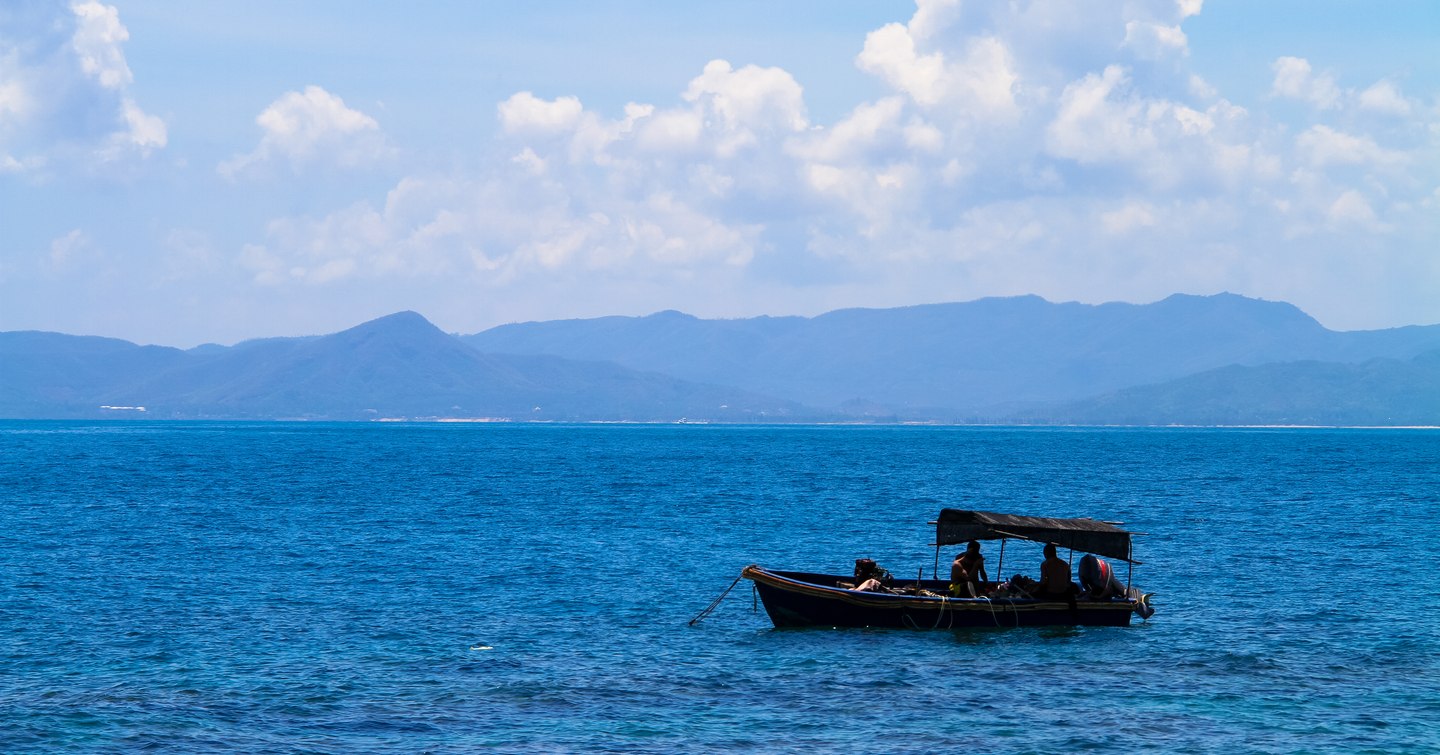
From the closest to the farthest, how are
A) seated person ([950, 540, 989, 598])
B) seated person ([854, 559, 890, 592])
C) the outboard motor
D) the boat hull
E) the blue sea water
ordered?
the blue sea water < the boat hull < seated person ([950, 540, 989, 598]) < seated person ([854, 559, 890, 592]) < the outboard motor

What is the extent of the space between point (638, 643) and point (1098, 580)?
13.6 metres

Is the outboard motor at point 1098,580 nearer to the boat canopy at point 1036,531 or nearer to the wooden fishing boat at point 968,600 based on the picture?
the wooden fishing boat at point 968,600

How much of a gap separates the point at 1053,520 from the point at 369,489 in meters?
74.7

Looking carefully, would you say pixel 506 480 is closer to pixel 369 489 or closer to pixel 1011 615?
pixel 369 489

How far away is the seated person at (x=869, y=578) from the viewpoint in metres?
41.3

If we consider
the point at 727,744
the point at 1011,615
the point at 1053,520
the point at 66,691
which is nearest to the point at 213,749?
the point at 66,691

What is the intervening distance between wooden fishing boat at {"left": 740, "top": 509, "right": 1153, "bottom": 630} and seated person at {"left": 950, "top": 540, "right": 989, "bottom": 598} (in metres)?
0.28

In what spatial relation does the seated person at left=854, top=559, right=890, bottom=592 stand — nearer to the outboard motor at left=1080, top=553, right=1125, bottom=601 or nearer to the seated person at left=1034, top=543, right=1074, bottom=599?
the seated person at left=1034, top=543, right=1074, bottom=599

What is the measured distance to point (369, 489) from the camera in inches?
4274

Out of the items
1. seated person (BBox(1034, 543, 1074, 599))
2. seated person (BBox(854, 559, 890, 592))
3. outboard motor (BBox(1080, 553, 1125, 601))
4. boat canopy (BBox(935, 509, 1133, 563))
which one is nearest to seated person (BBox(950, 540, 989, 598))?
boat canopy (BBox(935, 509, 1133, 563))

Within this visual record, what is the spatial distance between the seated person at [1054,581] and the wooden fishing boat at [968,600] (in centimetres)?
20

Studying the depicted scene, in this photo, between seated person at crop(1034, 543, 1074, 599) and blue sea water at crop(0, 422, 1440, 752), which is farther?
seated person at crop(1034, 543, 1074, 599)

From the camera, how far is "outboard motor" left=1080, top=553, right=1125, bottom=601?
1636 inches

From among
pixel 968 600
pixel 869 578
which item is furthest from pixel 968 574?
pixel 869 578
